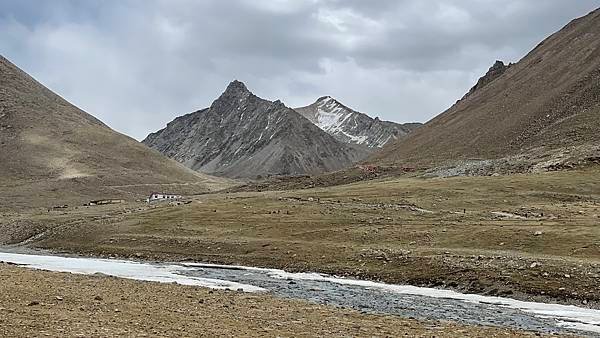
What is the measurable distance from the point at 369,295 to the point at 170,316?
19844 millimetres

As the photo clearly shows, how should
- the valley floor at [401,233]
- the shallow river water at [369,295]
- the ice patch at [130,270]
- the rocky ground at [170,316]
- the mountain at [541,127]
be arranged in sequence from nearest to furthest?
Answer: the rocky ground at [170,316], the shallow river water at [369,295], the ice patch at [130,270], the valley floor at [401,233], the mountain at [541,127]

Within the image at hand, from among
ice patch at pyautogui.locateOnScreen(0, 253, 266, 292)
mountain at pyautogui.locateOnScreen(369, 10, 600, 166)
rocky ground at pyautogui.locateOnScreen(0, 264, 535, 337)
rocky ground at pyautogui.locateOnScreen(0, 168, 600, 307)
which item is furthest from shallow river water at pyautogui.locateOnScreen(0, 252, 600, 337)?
mountain at pyautogui.locateOnScreen(369, 10, 600, 166)

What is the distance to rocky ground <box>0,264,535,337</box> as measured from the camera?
20.7m

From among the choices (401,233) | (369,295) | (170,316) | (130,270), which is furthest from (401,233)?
(170,316)

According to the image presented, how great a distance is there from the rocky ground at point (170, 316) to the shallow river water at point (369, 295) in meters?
4.96

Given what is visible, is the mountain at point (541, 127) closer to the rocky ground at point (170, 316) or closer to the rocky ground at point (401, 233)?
the rocky ground at point (401, 233)

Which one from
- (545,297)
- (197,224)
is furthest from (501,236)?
(197,224)

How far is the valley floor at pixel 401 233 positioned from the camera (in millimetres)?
47531

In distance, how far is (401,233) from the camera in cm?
6638

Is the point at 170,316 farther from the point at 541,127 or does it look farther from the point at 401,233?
the point at 541,127

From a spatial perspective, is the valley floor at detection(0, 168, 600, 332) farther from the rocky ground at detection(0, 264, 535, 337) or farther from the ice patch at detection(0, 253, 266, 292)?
the rocky ground at detection(0, 264, 535, 337)

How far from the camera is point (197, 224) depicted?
82.6m

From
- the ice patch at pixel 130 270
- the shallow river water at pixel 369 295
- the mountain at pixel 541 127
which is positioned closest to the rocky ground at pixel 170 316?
the shallow river water at pixel 369 295

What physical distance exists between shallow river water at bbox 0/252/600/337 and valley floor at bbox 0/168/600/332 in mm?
3299
